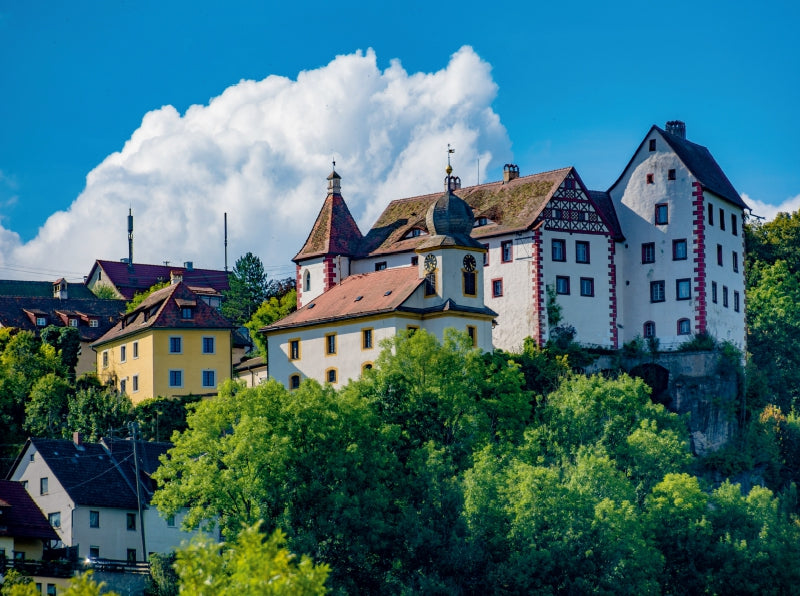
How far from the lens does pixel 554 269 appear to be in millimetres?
100688

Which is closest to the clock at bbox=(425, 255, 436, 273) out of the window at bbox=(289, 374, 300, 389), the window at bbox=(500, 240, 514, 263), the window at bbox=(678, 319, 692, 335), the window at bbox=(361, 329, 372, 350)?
the window at bbox=(361, 329, 372, 350)

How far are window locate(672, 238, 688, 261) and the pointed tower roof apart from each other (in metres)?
17.2

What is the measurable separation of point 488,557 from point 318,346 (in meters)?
23.6

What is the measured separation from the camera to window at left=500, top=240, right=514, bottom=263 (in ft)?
333

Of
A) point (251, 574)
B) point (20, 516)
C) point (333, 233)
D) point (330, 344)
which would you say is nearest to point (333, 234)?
point (333, 233)

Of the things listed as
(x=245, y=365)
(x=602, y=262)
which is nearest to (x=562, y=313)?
(x=602, y=262)

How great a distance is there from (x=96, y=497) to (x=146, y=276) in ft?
214

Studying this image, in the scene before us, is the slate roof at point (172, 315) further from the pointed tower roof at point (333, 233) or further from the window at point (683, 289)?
the window at point (683, 289)

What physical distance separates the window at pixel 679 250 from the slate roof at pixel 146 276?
53857 mm

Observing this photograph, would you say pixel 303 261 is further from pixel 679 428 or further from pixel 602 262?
pixel 679 428

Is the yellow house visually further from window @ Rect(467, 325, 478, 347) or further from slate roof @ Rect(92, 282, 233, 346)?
window @ Rect(467, 325, 478, 347)

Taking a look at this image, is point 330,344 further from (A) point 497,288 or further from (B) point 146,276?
(B) point 146,276

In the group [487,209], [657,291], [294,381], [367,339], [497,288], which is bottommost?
[294,381]

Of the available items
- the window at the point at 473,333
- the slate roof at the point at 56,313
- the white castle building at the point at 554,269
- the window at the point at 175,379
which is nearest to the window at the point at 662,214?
the white castle building at the point at 554,269
